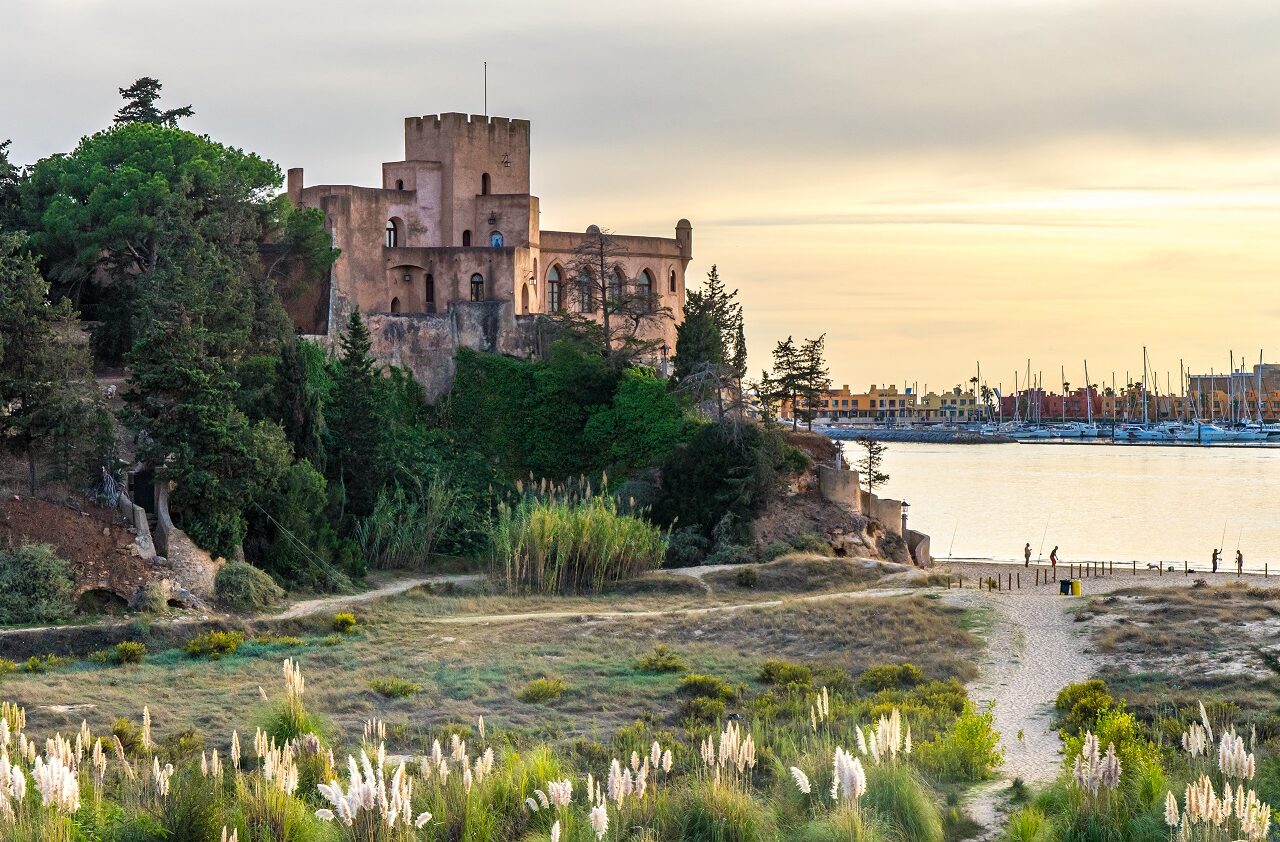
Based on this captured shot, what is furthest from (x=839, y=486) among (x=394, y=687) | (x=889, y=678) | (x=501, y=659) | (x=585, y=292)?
(x=394, y=687)

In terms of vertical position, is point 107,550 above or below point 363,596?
above

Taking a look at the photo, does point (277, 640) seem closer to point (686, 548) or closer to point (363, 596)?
point (363, 596)

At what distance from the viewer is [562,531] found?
102 feet

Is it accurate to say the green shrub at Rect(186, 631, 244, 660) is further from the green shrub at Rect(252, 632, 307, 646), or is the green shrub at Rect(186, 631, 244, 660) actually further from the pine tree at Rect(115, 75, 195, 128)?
the pine tree at Rect(115, 75, 195, 128)

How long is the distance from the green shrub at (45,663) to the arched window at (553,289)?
26.8 meters

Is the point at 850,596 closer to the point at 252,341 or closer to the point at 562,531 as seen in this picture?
the point at 562,531

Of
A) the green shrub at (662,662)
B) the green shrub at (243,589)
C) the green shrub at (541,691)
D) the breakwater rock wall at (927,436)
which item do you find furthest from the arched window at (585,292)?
the breakwater rock wall at (927,436)

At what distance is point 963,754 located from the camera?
16.0 meters

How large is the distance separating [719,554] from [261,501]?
9.98m

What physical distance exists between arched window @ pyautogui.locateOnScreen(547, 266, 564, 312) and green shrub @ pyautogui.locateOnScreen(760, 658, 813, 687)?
27472 mm

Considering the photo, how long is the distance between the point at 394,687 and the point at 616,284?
80.2ft

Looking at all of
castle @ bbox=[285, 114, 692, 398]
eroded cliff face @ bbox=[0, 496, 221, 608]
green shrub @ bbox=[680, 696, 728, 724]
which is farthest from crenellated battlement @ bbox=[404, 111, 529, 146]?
green shrub @ bbox=[680, 696, 728, 724]

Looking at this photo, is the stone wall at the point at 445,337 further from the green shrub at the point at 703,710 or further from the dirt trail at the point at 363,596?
the green shrub at the point at 703,710

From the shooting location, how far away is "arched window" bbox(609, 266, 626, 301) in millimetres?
43656
